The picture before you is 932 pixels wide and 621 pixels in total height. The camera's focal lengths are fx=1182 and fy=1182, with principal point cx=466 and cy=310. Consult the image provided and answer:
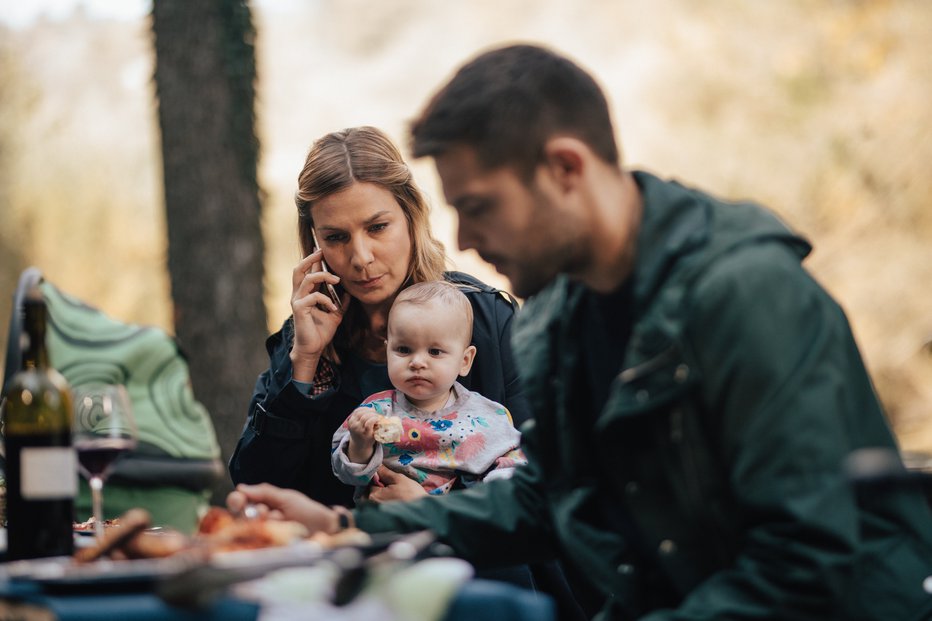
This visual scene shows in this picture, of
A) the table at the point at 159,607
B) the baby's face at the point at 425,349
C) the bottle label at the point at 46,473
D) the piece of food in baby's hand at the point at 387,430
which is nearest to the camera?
the table at the point at 159,607

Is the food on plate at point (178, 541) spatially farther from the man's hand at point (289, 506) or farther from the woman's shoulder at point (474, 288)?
the woman's shoulder at point (474, 288)

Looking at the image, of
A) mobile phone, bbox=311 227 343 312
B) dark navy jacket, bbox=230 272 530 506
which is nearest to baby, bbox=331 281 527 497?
dark navy jacket, bbox=230 272 530 506

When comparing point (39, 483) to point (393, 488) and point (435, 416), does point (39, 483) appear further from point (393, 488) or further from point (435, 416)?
point (435, 416)

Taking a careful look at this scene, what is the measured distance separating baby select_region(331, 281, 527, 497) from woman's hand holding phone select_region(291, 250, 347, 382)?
0.61 ft

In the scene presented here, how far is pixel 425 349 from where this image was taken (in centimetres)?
336

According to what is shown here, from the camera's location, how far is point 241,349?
19.7 feet

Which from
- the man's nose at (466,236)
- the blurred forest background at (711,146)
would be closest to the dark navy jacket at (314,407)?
the man's nose at (466,236)

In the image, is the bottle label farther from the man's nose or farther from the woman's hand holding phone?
the woman's hand holding phone

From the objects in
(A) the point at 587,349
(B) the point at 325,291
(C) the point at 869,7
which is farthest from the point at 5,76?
(A) the point at 587,349

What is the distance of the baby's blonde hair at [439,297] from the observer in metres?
3.40

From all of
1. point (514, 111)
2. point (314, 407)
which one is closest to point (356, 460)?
point (314, 407)

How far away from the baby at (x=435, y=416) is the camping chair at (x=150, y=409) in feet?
2.10

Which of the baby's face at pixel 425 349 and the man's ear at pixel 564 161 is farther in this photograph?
the baby's face at pixel 425 349

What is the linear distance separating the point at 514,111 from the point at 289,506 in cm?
86
